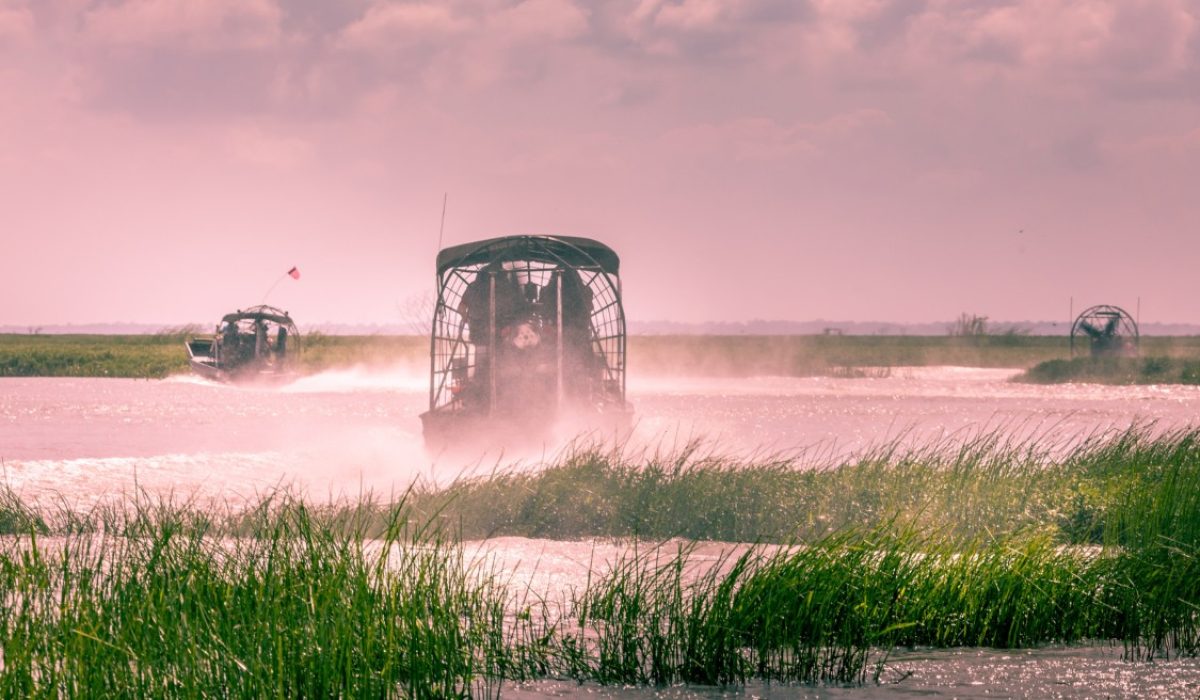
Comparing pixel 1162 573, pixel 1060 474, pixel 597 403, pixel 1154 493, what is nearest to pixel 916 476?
pixel 1060 474

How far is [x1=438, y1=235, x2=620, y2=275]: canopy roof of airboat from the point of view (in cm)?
1574

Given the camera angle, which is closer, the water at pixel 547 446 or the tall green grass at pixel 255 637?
the tall green grass at pixel 255 637

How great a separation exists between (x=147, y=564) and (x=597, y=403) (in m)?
11.0

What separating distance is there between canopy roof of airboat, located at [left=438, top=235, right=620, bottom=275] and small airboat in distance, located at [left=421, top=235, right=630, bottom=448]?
0.05 ft

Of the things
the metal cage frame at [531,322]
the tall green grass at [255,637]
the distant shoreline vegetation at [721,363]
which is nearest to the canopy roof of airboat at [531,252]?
the metal cage frame at [531,322]

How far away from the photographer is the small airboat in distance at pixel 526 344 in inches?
622

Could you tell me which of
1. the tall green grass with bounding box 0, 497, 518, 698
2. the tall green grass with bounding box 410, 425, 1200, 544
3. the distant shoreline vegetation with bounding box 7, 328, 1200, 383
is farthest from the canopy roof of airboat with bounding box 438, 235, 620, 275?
the distant shoreline vegetation with bounding box 7, 328, 1200, 383

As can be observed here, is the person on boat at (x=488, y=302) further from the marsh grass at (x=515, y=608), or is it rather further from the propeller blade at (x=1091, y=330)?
the propeller blade at (x=1091, y=330)

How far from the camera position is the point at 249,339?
40125 millimetres

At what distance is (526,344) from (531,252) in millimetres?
1294

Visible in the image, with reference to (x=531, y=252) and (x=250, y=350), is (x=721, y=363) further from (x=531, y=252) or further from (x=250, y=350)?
(x=531, y=252)

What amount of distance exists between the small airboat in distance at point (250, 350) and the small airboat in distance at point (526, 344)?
23671mm

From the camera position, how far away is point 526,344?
1612 cm

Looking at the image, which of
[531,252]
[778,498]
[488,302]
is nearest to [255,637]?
[778,498]
